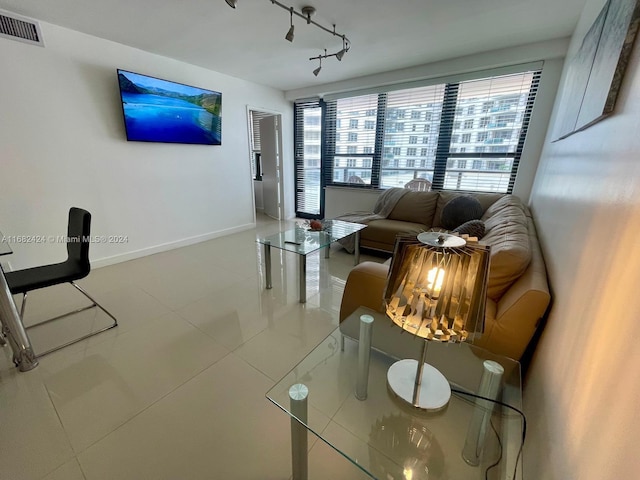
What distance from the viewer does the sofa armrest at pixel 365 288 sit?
1485mm

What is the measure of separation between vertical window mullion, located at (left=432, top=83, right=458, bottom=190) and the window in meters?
0.01

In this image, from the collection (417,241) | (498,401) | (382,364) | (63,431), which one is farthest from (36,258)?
(498,401)

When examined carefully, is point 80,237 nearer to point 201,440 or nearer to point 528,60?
point 201,440

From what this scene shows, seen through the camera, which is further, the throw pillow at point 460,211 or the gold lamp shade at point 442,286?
the throw pillow at point 460,211

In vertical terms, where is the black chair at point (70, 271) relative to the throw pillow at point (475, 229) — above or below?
below

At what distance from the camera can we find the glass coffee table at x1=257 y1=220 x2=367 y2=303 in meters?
2.25

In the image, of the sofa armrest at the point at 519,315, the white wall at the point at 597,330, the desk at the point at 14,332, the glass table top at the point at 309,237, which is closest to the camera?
the white wall at the point at 597,330

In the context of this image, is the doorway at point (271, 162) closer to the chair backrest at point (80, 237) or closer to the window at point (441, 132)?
the window at point (441, 132)

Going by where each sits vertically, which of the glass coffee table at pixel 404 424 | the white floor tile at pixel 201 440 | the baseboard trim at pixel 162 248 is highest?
the glass coffee table at pixel 404 424

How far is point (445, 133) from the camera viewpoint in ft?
11.6

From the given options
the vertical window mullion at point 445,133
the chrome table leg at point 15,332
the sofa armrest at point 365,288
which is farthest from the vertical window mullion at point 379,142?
the chrome table leg at point 15,332

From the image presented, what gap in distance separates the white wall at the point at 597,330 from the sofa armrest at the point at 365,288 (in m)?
0.72

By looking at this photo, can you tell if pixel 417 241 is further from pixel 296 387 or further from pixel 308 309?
pixel 308 309

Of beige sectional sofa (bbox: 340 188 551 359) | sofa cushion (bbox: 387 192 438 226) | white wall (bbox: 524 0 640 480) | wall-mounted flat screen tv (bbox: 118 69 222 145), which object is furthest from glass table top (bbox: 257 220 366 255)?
wall-mounted flat screen tv (bbox: 118 69 222 145)
